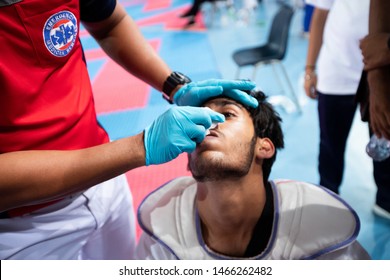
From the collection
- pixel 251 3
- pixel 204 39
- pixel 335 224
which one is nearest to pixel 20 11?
pixel 335 224

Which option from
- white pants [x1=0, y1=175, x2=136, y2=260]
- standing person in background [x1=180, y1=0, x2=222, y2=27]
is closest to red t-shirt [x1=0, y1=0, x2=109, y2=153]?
white pants [x1=0, y1=175, x2=136, y2=260]

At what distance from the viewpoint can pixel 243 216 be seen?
151 cm

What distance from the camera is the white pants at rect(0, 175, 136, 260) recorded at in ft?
4.17

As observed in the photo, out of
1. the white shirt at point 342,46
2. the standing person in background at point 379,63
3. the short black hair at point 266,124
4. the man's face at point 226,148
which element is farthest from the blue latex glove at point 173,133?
the white shirt at point 342,46

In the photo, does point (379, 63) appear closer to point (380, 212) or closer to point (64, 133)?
point (64, 133)

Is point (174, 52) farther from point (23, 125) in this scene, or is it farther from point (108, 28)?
point (23, 125)

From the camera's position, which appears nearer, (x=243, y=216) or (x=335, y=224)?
(x=335, y=224)

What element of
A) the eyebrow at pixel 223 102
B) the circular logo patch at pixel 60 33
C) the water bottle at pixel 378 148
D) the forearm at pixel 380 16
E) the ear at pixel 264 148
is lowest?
the water bottle at pixel 378 148

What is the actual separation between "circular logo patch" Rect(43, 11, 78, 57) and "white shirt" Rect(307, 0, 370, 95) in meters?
1.50

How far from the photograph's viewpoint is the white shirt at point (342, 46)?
6.29 feet

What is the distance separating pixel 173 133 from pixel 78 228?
1.96 feet

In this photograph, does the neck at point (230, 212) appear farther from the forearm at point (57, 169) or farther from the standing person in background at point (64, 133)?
the forearm at point (57, 169)
